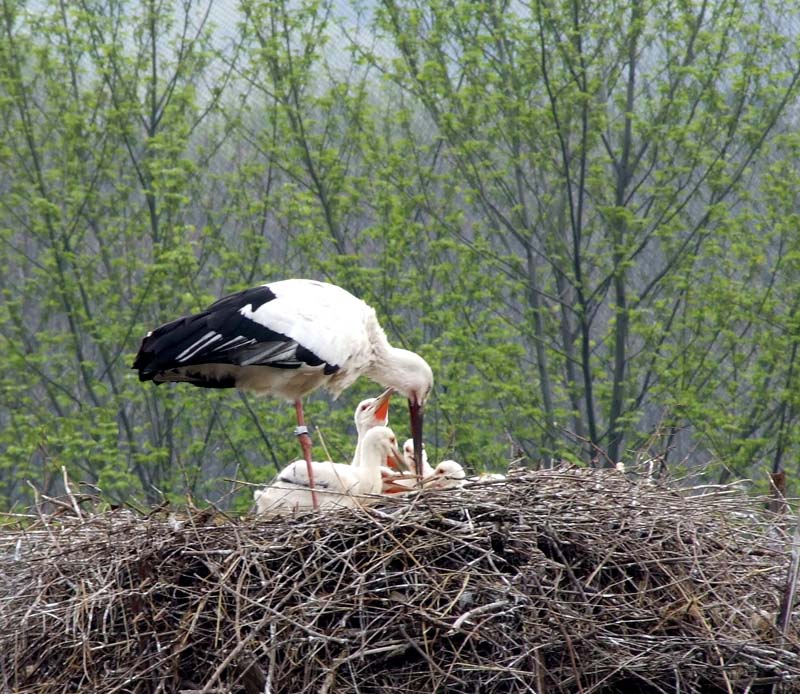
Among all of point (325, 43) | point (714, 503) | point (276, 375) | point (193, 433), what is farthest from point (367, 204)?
point (714, 503)

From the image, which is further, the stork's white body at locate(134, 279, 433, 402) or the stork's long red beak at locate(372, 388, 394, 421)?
the stork's long red beak at locate(372, 388, 394, 421)

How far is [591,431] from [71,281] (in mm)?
5110

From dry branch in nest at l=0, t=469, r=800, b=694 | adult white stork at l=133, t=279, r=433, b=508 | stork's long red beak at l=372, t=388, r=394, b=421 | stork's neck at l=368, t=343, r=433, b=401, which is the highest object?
adult white stork at l=133, t=279, r=433, b=508

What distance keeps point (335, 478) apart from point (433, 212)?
699cm

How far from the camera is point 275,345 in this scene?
731cm

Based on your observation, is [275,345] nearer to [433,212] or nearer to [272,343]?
[272,343]

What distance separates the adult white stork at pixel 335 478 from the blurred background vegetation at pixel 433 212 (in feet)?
17.3

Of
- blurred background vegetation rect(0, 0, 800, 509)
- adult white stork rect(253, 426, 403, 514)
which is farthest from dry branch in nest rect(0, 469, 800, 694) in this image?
blurred background vegetation rect(0, 0, 800, 509)

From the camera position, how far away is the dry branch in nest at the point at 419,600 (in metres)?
5.26

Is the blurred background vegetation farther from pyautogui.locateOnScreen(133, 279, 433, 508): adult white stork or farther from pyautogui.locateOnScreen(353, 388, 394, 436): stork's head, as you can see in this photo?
pyautogui.locateOnScreen(133, 279, 433, 508): adult white stork

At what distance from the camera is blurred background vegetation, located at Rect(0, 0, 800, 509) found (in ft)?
43.7

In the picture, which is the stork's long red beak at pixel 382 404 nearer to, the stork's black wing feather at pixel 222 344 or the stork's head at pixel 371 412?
the stork's head at pixel 371 412

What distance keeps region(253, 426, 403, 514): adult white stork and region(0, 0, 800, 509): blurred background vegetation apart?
5.26 metres

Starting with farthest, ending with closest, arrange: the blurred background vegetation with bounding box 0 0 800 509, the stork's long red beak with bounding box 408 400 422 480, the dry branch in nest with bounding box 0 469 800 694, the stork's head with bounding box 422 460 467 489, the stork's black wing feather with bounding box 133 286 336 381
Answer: the blurred background vegetation with bounding box 0 0 800 509
the stork's long red beak with bounding box 408 400 422 480
the stork's black wing feather with bounding box 133 286 336 381
the stork's head with bounding box 422 460 467 489
the dry branch in nest with bounding box 0 469 800 694
